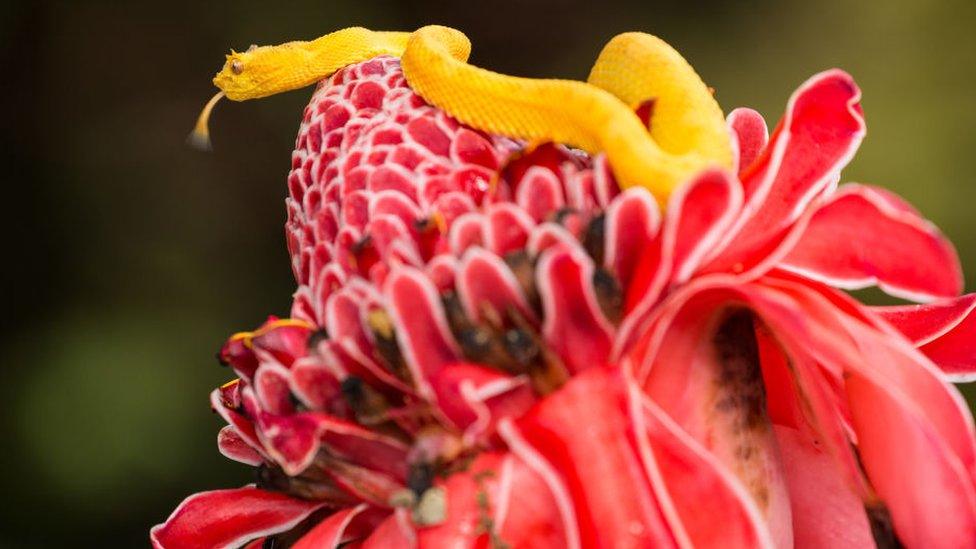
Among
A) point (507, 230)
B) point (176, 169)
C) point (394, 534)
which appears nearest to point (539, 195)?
point (507, 230)

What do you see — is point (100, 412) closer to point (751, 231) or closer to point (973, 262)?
point (973, 262)

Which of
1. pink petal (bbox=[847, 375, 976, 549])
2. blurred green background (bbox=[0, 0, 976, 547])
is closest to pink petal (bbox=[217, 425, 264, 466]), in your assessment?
pink petal (bbox=[847, 375, 976, 549])

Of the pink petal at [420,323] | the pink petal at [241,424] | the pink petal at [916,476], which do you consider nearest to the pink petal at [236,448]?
the pink petal at [241,424]

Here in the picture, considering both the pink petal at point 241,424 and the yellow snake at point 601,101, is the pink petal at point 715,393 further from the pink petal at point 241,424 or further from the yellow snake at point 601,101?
the pink petal at point 241,424

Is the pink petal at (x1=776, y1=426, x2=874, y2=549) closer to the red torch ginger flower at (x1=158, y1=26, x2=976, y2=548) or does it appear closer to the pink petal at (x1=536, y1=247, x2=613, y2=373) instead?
the red torch ginger flower at (x1=158, y1=26, x2=976, y2=548)

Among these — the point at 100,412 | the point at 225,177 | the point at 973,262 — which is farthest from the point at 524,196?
the point at 225,177

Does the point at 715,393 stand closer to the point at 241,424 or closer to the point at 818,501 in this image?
the point at 818,501
